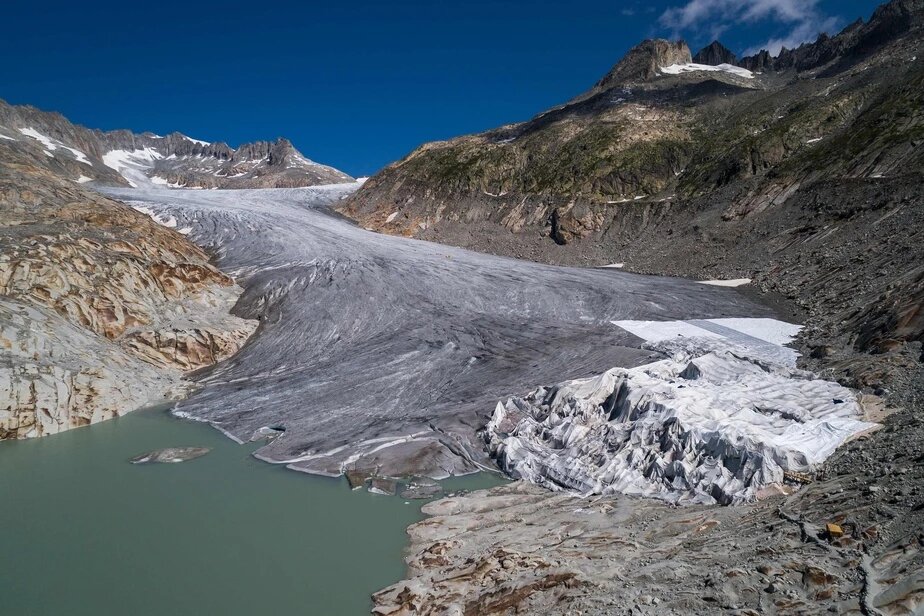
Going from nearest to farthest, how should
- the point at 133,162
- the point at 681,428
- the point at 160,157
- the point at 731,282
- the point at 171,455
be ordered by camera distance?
the point at 681,428
the point at 171,455
the point at 731,282
the point at 133,162
the point at 160,157

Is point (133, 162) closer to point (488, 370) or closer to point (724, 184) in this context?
point (724, 184)

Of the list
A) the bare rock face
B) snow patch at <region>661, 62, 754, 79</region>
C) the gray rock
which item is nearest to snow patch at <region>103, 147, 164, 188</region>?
snow patch at <region>661, 62, 754, 79</region>

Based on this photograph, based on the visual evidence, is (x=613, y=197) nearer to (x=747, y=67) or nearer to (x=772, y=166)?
(x=772, y=166)

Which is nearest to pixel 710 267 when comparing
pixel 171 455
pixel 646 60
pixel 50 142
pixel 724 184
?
pixel 724 184

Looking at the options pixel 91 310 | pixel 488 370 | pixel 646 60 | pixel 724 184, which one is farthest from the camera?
pixel 646 60

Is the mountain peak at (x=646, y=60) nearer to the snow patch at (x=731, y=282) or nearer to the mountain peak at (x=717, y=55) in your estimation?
the mountain peak at (x=717, y=55)

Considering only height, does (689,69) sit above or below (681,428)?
above

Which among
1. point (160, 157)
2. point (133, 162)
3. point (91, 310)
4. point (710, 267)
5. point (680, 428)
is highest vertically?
point (160, 157)
